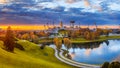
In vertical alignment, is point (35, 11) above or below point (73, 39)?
above

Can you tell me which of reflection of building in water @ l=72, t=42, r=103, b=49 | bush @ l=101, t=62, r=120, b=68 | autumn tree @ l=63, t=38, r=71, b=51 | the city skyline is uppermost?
the city skyline

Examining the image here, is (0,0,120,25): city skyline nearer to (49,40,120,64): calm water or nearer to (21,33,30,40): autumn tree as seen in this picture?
(21,33,30,40): autumn tree

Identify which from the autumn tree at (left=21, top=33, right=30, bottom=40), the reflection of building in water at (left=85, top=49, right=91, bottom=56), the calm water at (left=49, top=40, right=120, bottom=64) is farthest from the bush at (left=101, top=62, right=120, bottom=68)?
the autumn tree at (left=21, top=33, right=30, bottom=40)

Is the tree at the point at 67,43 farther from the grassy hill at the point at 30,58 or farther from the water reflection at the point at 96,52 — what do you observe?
the grassy hill at the point at 30,58

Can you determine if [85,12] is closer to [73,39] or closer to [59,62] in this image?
[73,39]

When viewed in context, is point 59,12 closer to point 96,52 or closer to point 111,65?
point 96,52

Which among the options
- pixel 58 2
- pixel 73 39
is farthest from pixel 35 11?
pixel 73 39
